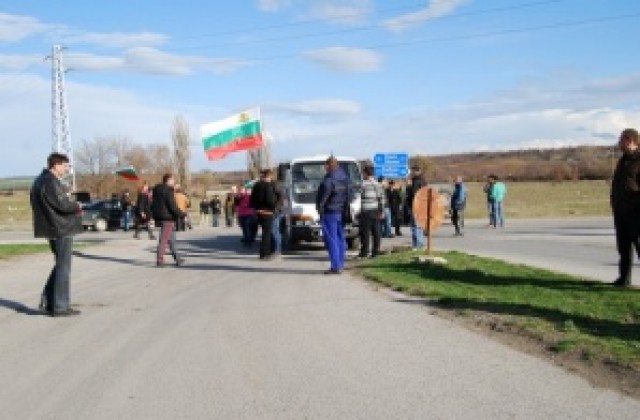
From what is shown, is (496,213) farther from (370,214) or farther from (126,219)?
(126,219)

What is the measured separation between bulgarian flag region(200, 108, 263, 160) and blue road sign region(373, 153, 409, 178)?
10.2 metres

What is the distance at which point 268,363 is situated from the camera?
6285 mm

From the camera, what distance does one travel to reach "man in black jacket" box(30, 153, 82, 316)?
8.76 meters

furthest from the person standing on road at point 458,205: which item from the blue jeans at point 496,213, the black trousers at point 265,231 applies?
the black trousers at point 265,231

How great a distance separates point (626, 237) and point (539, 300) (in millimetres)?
1590

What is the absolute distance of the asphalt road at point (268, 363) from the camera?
5.03 m

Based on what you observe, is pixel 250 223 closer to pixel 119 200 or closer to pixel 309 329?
pixel 309 329

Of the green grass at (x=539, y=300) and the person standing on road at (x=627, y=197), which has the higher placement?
the person standing on road at (x=627, y=197)

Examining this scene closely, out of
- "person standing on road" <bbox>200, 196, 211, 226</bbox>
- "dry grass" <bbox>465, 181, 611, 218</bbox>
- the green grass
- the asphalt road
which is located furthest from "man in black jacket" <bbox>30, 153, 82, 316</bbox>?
"person standing on road" <bbox>200, 196, 211, 226</bbox>

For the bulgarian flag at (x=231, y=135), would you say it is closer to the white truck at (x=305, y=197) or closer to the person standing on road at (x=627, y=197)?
the white truck at (x=305, y=197)

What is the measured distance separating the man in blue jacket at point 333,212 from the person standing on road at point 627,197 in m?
4.52

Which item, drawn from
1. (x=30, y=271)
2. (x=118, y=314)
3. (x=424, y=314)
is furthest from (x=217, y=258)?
(x=424, y=314)

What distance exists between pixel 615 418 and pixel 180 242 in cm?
1888

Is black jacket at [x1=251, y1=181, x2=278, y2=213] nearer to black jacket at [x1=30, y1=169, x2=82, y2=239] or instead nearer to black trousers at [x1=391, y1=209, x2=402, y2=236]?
black jacket at [x1=30, y1=169, x2=82, y2=239]
